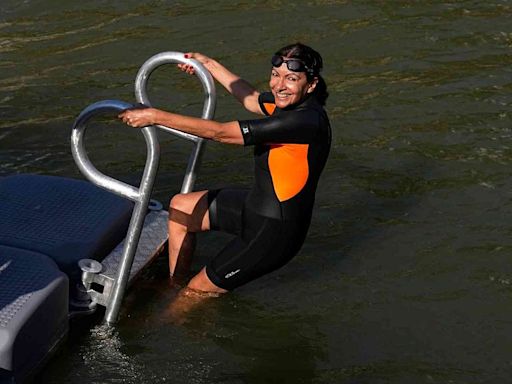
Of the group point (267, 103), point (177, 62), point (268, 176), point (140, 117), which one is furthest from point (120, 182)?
point (267, 103)

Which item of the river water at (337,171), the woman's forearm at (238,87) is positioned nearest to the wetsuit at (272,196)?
the woman's forearm at (238,87)

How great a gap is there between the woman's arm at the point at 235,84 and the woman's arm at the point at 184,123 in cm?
76

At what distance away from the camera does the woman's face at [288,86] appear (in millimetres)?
5543

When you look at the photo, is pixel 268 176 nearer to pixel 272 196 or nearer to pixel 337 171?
pixel 272 196

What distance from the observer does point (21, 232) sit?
231 inches

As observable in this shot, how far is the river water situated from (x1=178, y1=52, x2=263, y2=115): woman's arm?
111cm

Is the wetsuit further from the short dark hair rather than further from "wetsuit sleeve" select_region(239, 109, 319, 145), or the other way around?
the short dark hair

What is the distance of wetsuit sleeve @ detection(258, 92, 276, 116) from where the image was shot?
5973 millimetres

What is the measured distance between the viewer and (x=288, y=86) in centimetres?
555

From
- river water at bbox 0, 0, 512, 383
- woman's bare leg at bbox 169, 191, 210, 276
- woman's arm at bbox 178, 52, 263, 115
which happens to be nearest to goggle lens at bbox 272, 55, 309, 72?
woman's arm at bbox 178, 52, 263, 115

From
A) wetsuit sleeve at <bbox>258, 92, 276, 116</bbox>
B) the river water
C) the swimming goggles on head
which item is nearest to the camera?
Result: the swimming goggles on head

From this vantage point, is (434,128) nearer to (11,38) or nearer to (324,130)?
(324,130)

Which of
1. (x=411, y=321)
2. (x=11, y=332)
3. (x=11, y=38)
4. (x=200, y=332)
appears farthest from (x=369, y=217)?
(x=11, y=38)

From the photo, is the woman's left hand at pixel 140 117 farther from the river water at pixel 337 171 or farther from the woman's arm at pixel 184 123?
the river water at pixel 337 171
